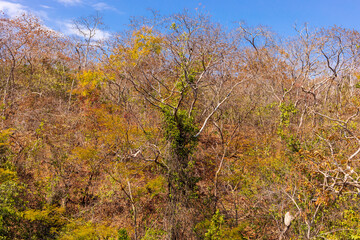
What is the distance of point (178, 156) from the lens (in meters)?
8.58

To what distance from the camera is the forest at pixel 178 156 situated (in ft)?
25.2

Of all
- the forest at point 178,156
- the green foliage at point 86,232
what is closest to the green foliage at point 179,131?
the forest at point 178,156

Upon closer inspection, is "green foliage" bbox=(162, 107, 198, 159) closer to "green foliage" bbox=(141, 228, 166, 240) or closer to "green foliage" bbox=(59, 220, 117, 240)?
"green foliage" bbox=(141, 228, 166, 240)

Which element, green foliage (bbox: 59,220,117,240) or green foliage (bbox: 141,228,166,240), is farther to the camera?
green foliage (bbox: 141,228,166,240)

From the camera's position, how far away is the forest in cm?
769

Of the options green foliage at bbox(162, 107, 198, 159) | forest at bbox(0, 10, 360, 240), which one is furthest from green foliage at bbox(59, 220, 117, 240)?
green foliage at bbox(162, 107, 198, 159)

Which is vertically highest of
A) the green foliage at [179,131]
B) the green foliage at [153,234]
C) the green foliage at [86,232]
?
the green foliage at [179,131]

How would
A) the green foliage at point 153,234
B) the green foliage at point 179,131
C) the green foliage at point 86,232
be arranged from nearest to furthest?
the green foliage at point 86,232
the green foliage at point 153,234
the green foliage at point 179,131

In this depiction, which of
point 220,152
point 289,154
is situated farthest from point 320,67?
point 220,152

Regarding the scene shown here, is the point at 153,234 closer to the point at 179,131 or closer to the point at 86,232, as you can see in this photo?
the point at 86,232

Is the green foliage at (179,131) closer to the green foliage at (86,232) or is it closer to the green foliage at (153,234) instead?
the green foliage at (153,234)

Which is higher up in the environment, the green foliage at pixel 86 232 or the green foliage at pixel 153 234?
the green foliage at pixel 153 234

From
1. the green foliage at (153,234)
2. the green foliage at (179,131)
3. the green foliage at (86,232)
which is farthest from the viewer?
the green foliage at (179,131)

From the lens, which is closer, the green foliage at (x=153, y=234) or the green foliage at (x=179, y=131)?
the green foliage at (x=153, y=234)
